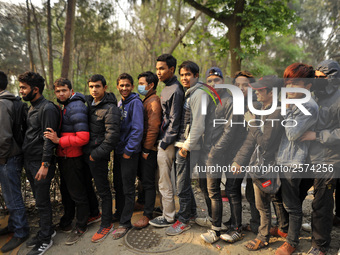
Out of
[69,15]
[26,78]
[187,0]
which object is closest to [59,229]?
[26,78]

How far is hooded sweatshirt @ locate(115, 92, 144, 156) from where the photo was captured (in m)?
3.11

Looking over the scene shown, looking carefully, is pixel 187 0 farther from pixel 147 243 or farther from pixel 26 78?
pixel 147 243

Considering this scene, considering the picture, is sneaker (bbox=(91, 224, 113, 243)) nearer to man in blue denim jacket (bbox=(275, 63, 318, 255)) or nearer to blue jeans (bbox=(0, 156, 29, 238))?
blue jeans (bbox=(0, 156, 29, 238))

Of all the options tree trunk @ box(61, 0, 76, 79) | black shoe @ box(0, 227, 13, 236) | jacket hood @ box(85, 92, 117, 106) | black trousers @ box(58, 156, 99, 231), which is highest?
tree trunk @ box(61, 0, 76, 79)

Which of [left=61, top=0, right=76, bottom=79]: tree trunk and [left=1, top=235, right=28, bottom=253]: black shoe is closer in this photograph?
[left=1, top=235, right=28, bottom=253]: black shoe

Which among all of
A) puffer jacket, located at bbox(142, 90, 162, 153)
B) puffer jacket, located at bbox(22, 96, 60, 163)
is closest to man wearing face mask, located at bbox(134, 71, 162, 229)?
puffer jacket, located at bbox(142, 90, 162, 153)

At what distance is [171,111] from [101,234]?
6.53 feet

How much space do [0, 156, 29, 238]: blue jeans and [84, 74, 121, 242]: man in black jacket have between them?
3.38 ft

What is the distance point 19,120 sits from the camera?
327cm

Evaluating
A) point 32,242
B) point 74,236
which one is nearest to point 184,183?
point 74,236

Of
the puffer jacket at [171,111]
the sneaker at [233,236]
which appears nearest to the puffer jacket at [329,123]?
the sneaker at [233,236]

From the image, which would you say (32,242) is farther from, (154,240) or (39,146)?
(154,240)

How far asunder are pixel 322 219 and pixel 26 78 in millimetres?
3959

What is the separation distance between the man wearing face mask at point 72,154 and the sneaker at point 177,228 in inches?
49.5
